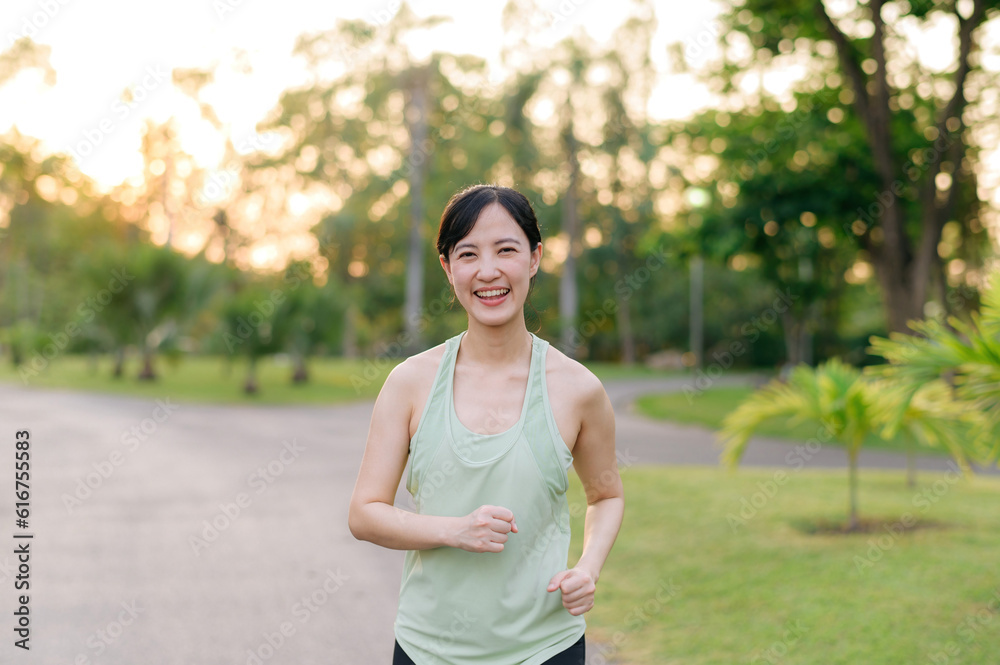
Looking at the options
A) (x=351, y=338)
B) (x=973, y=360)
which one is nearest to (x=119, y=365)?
(x=351, y=338)

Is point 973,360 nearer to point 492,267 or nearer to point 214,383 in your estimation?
point 492,267

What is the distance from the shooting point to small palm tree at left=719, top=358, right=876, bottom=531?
24.5ft

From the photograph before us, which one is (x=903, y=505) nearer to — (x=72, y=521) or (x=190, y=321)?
(x=72, y=521)

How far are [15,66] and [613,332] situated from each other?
1559 inches

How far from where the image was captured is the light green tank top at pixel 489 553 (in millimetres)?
1839

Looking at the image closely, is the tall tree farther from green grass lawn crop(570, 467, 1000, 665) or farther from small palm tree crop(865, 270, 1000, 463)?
small palm tree crop(865, 270, 1000, 463)

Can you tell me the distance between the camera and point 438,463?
1854mm

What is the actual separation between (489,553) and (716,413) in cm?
1883

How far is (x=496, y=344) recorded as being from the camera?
198 centimetres
